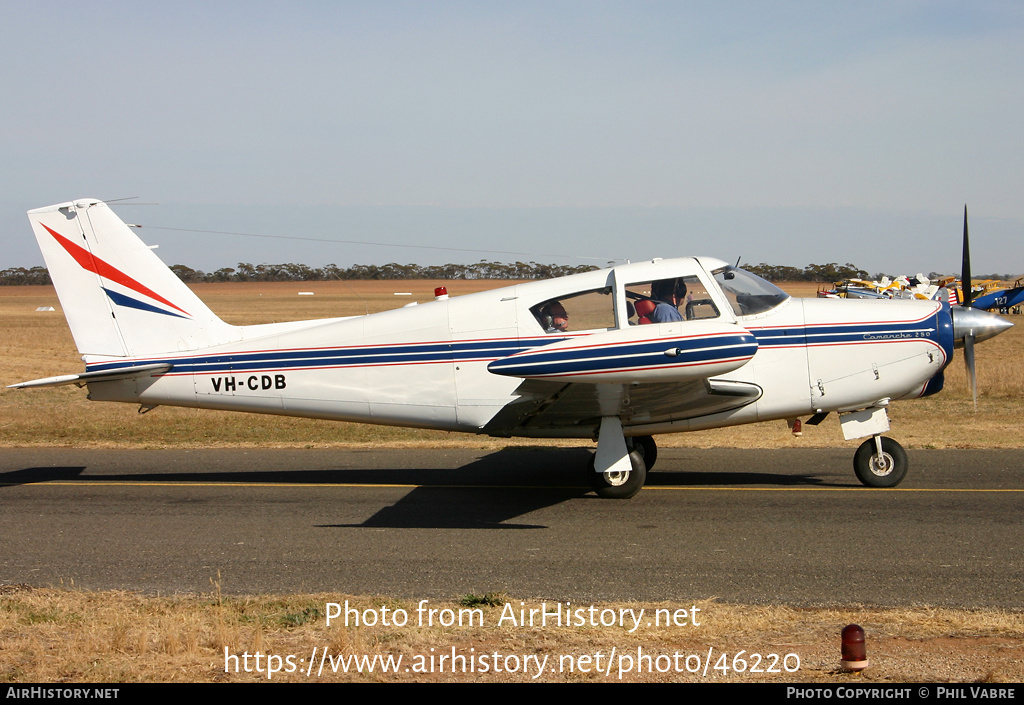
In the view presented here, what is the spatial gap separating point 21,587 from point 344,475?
468 cm

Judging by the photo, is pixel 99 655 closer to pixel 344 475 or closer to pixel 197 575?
pixel 197 575

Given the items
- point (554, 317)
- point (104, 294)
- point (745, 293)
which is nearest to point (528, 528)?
point (554, 317)

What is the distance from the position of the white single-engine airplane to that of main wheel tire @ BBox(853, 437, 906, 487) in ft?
0.05

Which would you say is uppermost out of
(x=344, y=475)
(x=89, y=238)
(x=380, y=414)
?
(x=89, y=238)

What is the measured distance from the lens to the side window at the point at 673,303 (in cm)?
890

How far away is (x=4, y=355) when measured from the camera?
28.4m

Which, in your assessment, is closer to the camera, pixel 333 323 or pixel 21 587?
pixel 21 587

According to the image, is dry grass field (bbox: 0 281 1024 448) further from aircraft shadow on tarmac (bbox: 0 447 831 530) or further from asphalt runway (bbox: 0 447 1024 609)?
aircraft shadow on tarmac (bbox: 0 447 831 530)

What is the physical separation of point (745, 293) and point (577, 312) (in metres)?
1.82

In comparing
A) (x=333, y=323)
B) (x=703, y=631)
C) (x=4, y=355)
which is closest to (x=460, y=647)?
(x=703, y=631)

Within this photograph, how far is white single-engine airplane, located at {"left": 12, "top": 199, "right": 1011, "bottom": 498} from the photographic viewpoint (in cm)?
901

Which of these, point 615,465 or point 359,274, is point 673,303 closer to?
point 615,465

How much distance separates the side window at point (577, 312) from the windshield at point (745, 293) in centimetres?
123
